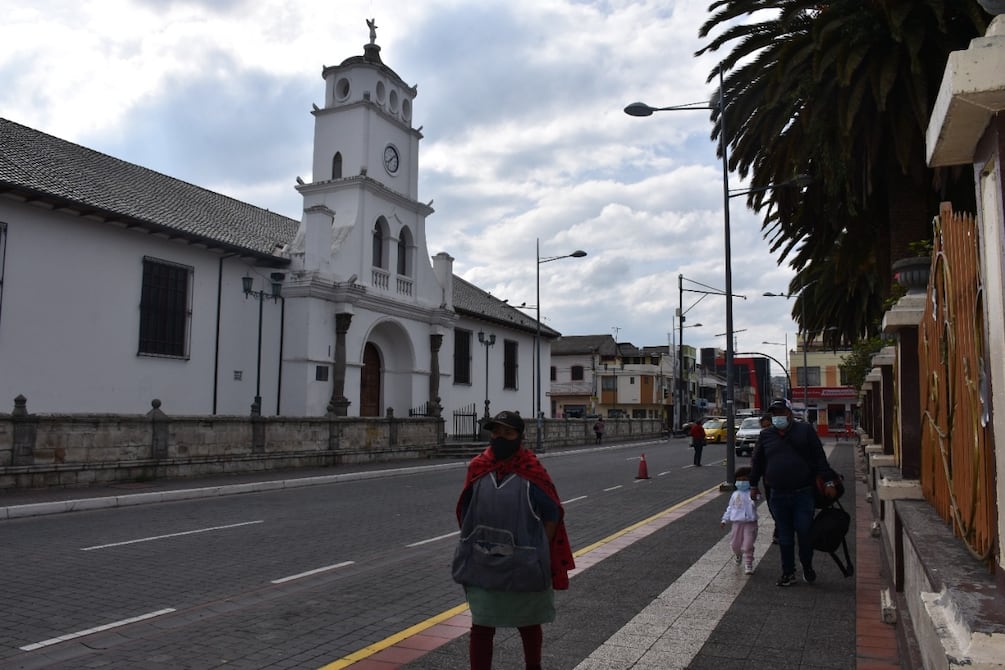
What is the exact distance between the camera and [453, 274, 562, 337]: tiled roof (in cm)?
4184

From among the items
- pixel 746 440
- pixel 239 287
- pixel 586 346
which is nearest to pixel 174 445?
pixel 239 287

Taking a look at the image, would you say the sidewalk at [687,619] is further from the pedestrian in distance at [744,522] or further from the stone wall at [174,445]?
the stone wall at [174,445]

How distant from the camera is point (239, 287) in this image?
2786 cm

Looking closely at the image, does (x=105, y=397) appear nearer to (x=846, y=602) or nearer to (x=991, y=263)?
(x=846, y=602)

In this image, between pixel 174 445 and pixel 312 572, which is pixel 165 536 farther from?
pixel 174 445

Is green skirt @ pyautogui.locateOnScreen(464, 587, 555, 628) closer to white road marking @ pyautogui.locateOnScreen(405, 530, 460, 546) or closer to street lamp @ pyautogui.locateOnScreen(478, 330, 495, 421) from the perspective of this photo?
white road marking @ pyautogui.locateOnScreen(405, 530, 460, 546)

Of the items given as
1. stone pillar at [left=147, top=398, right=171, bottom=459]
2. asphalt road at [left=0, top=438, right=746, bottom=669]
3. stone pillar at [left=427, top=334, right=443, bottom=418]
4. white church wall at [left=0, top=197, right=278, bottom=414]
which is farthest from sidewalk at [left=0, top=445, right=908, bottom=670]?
stone pillar at [left=427, top=334, right=443, bottom=418]

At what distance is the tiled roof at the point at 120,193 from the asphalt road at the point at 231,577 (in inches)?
405

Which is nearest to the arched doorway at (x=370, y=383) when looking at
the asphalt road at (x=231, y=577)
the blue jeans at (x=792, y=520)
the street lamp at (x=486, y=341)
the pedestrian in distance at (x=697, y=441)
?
the street lamp at (x=486, y=341)

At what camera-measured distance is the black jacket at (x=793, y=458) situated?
26.2 feet

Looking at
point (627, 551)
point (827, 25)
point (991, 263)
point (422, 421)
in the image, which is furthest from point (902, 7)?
point (422, 421)

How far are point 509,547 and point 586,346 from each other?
8111 centimetres

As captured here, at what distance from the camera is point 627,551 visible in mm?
10008

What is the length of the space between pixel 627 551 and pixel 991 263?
7983mm
